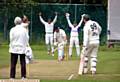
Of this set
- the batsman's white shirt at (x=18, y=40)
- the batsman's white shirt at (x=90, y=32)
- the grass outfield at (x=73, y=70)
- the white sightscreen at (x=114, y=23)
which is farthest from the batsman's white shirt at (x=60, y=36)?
the white sightscreen at (x=114, y=23)

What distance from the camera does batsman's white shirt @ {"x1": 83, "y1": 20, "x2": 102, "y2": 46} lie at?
21266 mm

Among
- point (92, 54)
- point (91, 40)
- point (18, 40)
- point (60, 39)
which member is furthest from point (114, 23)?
point (18, 40)

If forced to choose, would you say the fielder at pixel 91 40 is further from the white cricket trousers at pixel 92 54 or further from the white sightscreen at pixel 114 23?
the white sightscreen at pixel 114 23

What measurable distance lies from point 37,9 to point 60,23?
2291 millimetres

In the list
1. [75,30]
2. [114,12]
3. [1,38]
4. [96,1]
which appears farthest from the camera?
[96,1]

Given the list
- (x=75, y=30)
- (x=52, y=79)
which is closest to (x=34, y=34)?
(x=75, y=30)

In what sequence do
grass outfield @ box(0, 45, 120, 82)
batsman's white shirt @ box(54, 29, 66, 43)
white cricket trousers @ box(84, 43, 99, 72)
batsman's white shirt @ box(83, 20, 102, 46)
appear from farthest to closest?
1. batsman's white shirt @ box(54, 29, 66, 43)
2. white cricket trousers @ box(84, 43, 99, 72)
3. batsman's white shirt @ box(83, 20, 102, 46)
4. grass outfield @ box(0, 45, 120, 82)

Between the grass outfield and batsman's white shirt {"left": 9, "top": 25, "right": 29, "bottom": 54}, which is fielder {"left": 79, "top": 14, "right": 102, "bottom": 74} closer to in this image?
the grass outfield

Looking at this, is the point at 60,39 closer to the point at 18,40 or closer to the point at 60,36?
the point at 60,36

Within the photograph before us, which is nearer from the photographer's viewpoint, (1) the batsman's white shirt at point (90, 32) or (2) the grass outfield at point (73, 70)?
(2) the grass outfield at point (73, 70)

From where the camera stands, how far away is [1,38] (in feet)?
140

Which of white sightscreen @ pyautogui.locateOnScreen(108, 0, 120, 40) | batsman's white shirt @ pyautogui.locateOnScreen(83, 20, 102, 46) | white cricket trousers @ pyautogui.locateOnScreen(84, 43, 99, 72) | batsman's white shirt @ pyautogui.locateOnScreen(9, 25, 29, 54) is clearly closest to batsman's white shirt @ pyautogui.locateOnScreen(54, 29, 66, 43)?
white cricket trousers @ pyautogui.locateOnScreen(84, 43, 99, 72)

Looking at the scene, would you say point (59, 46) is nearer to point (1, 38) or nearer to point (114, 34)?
point (114, 34)

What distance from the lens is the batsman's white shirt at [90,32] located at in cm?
2127
